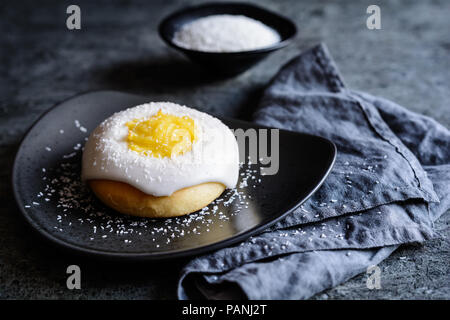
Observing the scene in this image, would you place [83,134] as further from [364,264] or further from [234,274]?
[364,264]

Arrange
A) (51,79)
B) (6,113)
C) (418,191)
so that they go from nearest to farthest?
(418,191)
(6,113)
(51,79)

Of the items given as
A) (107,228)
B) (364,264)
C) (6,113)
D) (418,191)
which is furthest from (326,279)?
(6,113)

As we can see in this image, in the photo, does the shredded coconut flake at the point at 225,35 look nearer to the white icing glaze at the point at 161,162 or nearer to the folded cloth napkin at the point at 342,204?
the folded cloth napkin at the point at 342,204

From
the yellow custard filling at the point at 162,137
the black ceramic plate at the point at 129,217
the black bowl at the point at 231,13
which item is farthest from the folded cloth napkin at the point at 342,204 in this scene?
the yellow custard filling at the point at 162,137

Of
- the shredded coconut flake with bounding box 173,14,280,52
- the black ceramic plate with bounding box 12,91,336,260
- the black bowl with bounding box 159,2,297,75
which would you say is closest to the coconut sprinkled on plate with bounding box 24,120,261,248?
the black ceramic plate with bounding box 12,91,336,260

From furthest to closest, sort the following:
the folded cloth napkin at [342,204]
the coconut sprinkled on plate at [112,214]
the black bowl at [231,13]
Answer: the black bowl at [231,13]
the coconut sprinkled on plate at [112,214]
the folded cloth napkin at [342,204]

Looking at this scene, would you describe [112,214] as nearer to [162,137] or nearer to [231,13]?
[162,137]
